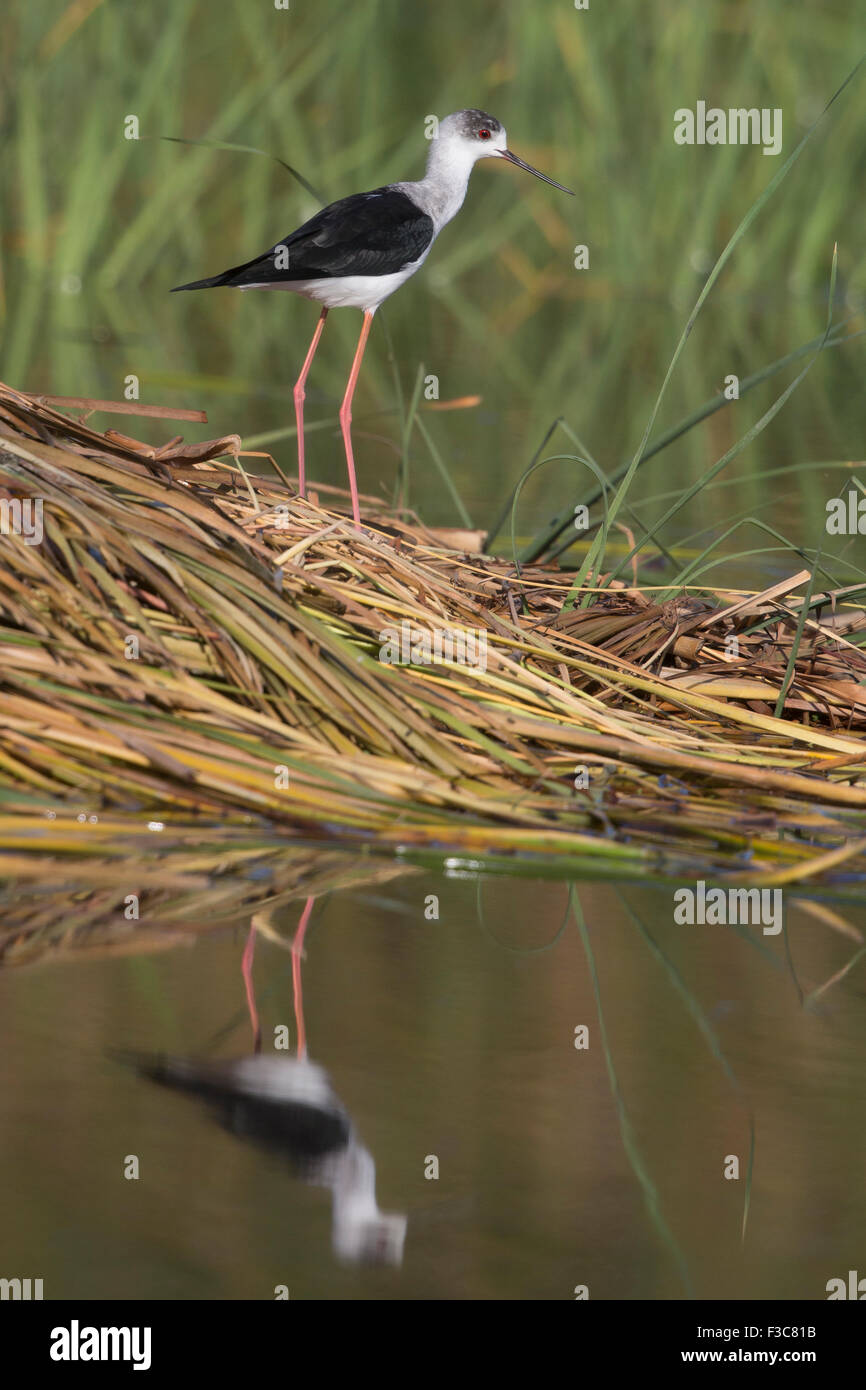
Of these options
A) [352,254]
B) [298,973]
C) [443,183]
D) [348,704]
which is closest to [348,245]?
[352,254]

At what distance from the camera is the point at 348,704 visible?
3123mm

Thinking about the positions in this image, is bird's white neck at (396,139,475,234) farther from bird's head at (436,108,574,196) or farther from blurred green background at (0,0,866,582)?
blurred green background at (0,0,866,582)

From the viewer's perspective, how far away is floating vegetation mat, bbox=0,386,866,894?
289 cm

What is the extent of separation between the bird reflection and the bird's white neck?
9.19ft

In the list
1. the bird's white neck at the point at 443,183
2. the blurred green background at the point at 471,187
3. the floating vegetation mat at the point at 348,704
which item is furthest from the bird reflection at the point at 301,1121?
the blurred green background at the point at 471,187

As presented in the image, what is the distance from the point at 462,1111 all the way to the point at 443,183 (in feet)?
10.4

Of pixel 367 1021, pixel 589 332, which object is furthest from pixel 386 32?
pixel 367 1021

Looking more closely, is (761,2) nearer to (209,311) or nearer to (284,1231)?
(209,311)

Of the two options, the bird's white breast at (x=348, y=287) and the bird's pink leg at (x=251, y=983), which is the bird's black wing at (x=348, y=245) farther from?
the bird's pink leg at (x=251, y=983)

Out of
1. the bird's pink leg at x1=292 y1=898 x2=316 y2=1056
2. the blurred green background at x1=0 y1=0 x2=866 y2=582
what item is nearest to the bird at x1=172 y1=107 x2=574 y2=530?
the bird's pink leg at x1=292 y1=898 x2=316 y2=1056

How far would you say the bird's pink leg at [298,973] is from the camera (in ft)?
7.31

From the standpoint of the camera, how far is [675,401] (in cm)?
818

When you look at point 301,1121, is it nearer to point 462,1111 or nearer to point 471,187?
point 462,1111

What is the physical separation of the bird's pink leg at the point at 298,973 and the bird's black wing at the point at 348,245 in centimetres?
175
